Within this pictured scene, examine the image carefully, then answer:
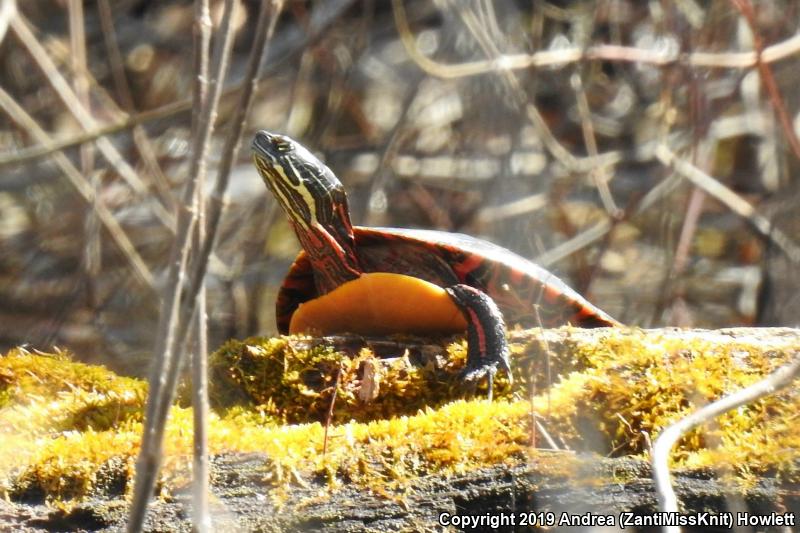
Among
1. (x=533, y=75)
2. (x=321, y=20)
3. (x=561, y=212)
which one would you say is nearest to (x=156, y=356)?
(x=533, y=75)

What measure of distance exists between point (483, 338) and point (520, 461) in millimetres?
678

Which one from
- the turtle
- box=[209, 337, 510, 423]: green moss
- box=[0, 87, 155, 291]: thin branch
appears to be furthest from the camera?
box=[0, 87, 155, 291]: thin branch

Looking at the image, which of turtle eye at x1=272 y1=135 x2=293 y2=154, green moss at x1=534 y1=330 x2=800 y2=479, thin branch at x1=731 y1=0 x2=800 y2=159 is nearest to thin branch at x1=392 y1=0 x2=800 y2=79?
thin branch at x1=731 y1=0 x2=800 y2=159

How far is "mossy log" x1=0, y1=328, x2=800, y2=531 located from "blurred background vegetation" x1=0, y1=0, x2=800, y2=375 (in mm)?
2734

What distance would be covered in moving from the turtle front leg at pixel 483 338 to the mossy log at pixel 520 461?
185mm

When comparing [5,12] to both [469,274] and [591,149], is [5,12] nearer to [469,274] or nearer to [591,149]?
[469,274]

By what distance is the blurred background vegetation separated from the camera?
487cm

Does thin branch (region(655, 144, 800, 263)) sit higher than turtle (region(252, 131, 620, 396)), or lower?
higher

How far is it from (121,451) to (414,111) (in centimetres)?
387

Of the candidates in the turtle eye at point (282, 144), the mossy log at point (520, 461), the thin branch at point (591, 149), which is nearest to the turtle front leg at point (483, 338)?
the mossy log at point (520, 461)

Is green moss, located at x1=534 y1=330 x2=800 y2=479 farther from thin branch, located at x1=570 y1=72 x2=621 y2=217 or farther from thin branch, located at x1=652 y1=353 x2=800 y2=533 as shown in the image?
thin branch, located at x1=570 y1=72 x2=621 y2=217

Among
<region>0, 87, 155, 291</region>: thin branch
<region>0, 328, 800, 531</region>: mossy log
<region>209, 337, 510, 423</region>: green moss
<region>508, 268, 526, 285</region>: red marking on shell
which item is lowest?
<region>0, 328, 800, 531</region>: mossy log

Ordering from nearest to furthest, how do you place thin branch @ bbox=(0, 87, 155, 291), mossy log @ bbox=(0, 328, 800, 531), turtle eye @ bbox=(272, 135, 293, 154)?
mossy log @ bbox=(0, 328, 800, 531), thin branch @ bbox=(0, 87, 155, 291), turtle eye @ bbox=(272, 135, 293, 154)

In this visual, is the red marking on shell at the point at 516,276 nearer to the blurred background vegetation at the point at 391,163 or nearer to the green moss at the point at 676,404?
the green moss at the point at 676,404
